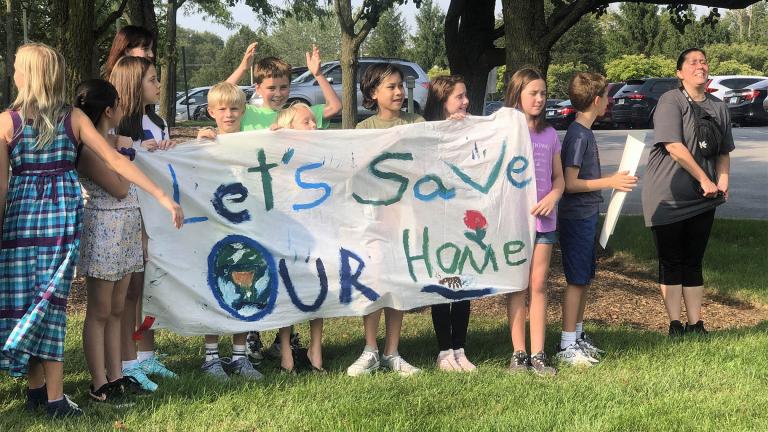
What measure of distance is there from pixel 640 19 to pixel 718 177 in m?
48.0

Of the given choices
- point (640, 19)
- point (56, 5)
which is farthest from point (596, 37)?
point (56, 5)

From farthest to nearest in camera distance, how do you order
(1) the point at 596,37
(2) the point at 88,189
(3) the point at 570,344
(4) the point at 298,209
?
1. (1) the point at 596,37
2. (3) the point at 570,344
3. (4) the point at 298,209
4. (2) the point at 88,189

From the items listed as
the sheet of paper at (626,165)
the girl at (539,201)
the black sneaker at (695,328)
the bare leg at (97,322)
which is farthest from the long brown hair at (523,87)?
the bare leg at (97,322)

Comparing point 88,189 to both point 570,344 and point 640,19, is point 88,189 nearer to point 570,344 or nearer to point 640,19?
point 570,344

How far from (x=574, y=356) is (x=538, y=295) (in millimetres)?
433

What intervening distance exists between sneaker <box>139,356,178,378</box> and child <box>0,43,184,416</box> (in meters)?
0.73

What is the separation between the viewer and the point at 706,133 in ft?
18.7

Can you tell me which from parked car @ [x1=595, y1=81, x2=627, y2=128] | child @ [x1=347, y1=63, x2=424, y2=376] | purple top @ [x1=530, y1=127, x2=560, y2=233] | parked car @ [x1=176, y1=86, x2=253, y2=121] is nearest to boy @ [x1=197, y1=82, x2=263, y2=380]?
child @ [x1=347, y1=63, x2=424, y2=376]

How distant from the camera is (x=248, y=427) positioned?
12.6 feet

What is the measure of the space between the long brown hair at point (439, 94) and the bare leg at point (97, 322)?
2.09 m

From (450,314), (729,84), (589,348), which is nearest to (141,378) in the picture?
(450,314)

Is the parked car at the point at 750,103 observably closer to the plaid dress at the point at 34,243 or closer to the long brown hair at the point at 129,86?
the long brown hair at the point at 129,86

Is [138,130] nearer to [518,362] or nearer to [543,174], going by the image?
[543,174]

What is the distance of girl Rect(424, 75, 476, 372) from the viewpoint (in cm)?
494
